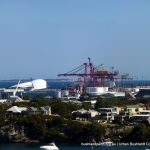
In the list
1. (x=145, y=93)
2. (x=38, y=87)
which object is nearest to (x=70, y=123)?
(x=145, y=93)

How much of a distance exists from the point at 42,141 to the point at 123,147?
11.1 ft

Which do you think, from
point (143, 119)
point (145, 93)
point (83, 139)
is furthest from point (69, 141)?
point (145, 93)

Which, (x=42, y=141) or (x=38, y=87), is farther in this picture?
(x=38, y=87)

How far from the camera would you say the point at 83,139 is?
2305 centimetres

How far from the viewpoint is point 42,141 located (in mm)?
23344

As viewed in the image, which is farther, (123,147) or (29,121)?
(29,121)

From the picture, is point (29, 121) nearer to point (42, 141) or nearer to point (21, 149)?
point (42, 141)

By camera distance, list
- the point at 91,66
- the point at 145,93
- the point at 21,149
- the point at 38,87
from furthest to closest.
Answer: the point at 38,87
the point at 91,66
the point at 145,93
the point at 21,149

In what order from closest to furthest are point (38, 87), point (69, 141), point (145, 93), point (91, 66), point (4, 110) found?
point (69, 141) → point (4, 110) → point (145, 93) → point (91, 66) → point (38, 87)

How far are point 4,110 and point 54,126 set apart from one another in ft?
16.7

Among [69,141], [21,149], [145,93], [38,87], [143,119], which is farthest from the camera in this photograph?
[38,87]

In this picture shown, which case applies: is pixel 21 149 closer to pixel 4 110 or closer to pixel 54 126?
pixel 54 126

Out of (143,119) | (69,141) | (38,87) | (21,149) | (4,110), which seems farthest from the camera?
(38,87)

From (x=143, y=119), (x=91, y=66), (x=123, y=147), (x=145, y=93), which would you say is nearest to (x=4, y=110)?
(x=143, y=119)
